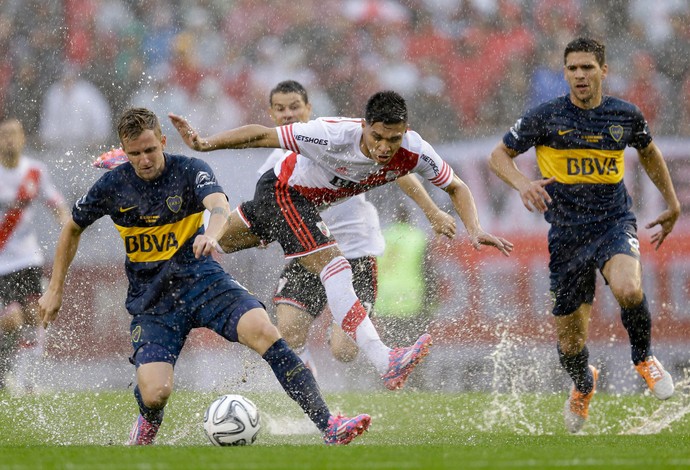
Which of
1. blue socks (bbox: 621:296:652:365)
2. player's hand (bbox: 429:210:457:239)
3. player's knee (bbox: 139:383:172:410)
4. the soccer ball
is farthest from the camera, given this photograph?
player's hand (bbox: 429:210:457:239)

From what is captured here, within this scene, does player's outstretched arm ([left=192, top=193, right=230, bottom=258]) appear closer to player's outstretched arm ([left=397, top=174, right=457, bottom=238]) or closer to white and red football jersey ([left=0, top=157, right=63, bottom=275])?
player's outstretched arm ([left=397, top=174, right=457, bottom=238])

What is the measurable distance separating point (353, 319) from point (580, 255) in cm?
→ 182

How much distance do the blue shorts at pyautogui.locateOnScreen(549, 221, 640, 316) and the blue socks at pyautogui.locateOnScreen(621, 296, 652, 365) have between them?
14.1 inches

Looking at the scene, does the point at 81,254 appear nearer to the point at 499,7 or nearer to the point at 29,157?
the point at 29,157

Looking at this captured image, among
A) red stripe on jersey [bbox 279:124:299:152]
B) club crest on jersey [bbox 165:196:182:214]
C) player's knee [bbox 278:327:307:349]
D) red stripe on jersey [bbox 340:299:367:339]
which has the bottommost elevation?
player's knee [bbox 278:327:307:349]

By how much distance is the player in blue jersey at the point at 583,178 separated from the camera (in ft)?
26.9

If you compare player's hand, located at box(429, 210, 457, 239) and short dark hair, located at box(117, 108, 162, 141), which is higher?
short dark hair, located at box(117, 108, 162, 141)

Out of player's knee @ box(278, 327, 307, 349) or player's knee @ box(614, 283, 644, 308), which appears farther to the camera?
player's knee @ box(278, 327, 307, 349)

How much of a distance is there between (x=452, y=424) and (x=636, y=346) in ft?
4.81

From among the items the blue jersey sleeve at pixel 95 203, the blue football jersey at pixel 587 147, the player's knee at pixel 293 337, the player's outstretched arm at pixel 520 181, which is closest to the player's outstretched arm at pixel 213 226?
the blue jersey sleeve at pixel 95 203

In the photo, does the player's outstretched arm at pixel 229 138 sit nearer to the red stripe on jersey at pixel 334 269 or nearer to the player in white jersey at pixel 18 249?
the red stripe on jersey at pixel 334 269

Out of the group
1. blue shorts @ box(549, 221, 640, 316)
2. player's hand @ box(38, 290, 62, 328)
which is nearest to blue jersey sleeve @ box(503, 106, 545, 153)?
blue shorts @ box(549, 221, 640, 316)

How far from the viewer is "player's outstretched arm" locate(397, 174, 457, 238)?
8102mm

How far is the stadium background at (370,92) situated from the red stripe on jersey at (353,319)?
13.2 ft
